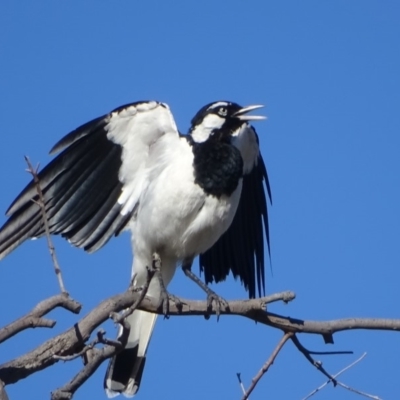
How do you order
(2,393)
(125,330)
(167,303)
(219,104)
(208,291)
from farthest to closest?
(219,104), (208,291), (167,303), (125,330), (2,393)

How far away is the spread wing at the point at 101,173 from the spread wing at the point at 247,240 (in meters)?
0.85

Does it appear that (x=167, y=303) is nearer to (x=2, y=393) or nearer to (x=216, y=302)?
(x=216, y=302)

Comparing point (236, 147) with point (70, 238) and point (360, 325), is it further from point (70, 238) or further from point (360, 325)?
point (360, 325)

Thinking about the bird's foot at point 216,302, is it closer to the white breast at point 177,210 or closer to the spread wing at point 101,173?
the white breast at point 177,210

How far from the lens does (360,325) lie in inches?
196

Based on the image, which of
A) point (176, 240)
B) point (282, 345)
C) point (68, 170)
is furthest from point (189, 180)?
point (282, 345)

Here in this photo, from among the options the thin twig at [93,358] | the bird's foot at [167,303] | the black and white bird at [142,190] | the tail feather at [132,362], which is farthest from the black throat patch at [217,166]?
the thin twig at [93,358]

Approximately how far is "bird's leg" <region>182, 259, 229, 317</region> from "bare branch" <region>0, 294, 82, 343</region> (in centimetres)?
117

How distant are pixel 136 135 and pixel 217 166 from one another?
600 millimetres

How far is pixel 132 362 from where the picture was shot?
6809 millimetres

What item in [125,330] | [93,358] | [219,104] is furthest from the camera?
[219,104]

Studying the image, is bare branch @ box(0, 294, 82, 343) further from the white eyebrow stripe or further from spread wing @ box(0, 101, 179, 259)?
the white eyebrow stripe

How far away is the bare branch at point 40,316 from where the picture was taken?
4.58 meters

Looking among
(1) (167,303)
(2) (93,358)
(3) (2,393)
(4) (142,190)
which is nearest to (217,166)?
(4) (142,190)
